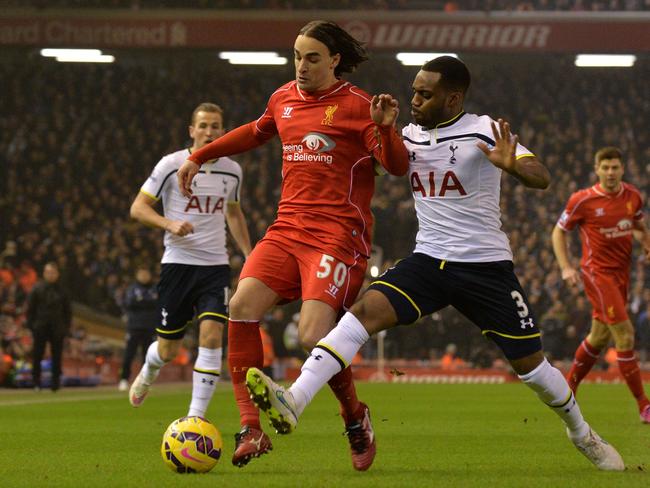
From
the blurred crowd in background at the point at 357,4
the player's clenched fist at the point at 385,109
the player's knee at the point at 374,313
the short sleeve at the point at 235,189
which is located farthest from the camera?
the blurred crowd in background at the point at 357,4

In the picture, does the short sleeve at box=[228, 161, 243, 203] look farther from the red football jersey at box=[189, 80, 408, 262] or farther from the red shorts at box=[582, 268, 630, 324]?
the red shorts at box=[582, 268, 630, 324]

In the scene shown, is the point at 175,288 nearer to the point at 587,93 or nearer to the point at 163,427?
the point at 163,427

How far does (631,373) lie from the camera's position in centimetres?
1100

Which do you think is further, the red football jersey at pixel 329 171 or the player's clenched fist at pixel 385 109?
the red football jersey at pixel 329 171

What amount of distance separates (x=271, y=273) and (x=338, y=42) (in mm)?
1377

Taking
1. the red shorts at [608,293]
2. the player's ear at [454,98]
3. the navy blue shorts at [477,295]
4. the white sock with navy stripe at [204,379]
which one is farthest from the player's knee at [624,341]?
the player's ear at [454,98]

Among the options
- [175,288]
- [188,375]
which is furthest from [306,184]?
[188,375]

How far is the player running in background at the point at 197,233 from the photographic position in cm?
912

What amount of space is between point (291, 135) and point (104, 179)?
25.7 meters

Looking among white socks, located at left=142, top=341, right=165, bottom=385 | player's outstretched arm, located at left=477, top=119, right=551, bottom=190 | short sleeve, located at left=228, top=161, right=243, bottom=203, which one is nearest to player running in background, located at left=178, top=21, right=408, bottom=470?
player's outstretched arm, located at left=477, top=119, right=551, bottom=190

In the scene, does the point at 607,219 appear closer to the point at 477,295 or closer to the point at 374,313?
the point at 477,295

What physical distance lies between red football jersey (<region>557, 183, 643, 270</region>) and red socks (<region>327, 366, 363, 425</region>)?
518 cm

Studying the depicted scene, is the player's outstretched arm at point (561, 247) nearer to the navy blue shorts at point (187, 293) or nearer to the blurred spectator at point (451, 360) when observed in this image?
the navy blue shorts at point (187, 293)

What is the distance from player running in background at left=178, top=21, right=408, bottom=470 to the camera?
6.35 metres
